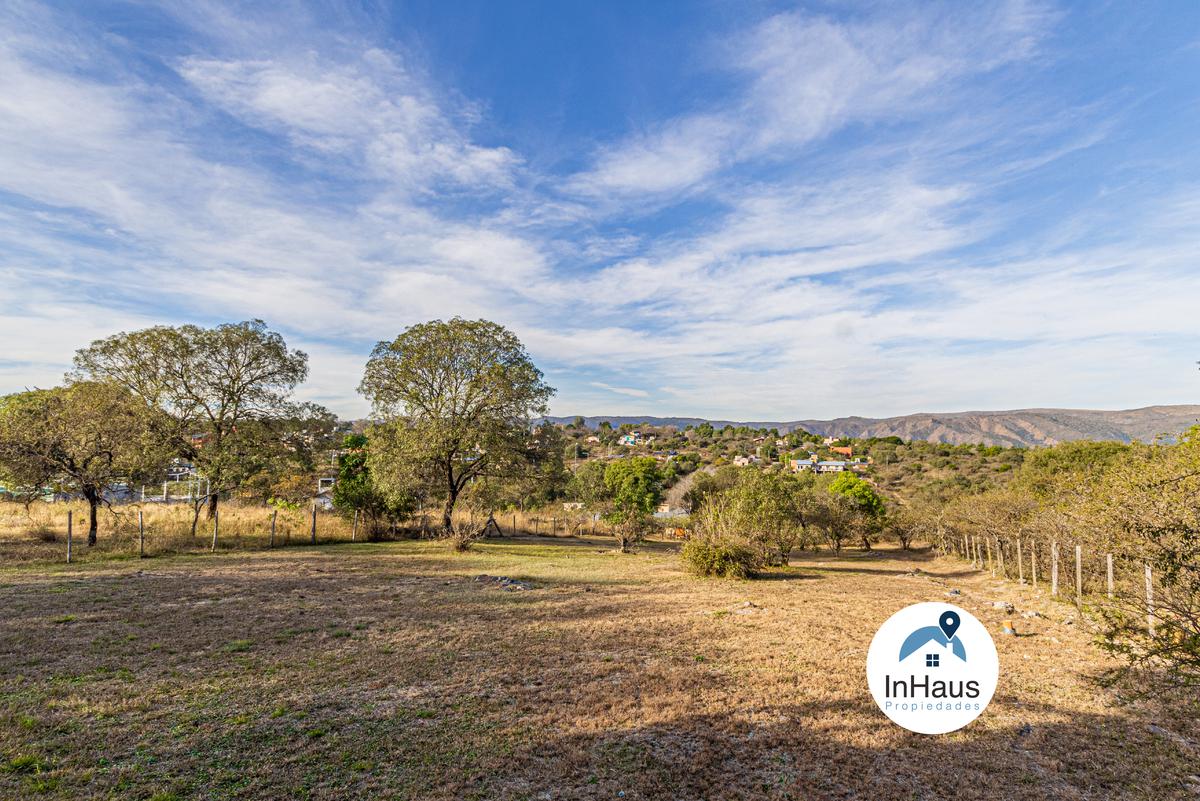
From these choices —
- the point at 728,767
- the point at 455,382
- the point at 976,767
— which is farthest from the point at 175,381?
the point at 976,767

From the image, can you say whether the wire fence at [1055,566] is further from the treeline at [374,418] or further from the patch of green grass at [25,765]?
the treeline at [374,418]

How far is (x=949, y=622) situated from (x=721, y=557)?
1142 cm

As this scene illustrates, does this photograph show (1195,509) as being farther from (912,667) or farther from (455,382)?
(455,382)

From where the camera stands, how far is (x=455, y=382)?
24688mm

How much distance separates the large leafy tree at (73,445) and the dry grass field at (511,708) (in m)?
7.12

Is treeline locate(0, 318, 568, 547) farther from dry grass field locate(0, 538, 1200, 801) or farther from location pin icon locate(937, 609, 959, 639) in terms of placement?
location pin icon locate(937, 609, 959, 639)

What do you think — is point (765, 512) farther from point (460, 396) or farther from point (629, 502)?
point (460, 396)

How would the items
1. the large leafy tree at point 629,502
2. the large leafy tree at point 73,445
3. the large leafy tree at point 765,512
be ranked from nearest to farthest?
the large leafy tree at point 73,445 < the large leafy tree at point 765,512 < the large leafy tree at point 629,502

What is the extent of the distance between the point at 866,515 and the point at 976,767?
31.9 m

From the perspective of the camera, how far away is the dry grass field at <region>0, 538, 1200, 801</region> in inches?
185

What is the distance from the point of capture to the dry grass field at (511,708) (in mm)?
4691

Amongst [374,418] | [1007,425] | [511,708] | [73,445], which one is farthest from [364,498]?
[1007,425]

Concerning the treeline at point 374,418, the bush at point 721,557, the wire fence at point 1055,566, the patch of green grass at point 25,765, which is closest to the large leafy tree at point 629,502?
the treeline at point 374,418

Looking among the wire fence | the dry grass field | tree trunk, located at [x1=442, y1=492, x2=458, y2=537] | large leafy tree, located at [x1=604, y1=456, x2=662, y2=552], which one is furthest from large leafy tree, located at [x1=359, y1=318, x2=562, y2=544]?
the wire fence
